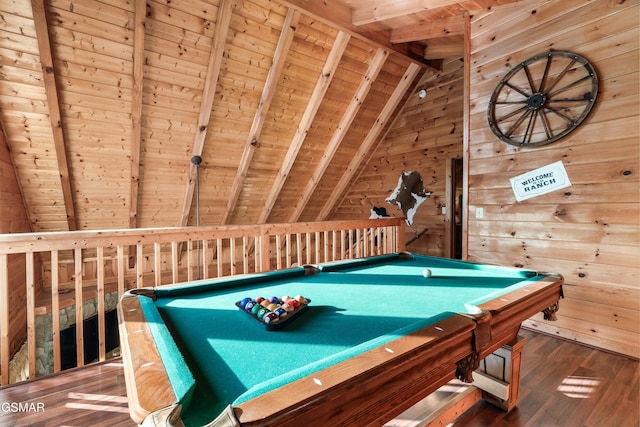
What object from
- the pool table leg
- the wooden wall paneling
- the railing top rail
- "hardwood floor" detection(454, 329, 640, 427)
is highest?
the wooden wall paneling

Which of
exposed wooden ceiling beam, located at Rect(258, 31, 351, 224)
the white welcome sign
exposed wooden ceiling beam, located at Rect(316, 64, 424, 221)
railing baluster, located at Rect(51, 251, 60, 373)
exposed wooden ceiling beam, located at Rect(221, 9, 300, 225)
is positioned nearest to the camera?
railing baluster, located at Rect(51, 251, 60, 373)

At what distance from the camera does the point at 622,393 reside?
1870 mm

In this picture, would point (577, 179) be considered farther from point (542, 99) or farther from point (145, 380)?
point (145, 380)

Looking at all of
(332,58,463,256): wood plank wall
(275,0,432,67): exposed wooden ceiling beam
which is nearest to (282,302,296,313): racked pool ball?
(275,0,432,67): exposed wooden ceiling beam

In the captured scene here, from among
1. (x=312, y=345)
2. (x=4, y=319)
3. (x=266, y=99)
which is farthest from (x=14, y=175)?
(x=312, y=345)

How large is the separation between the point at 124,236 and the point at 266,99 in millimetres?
2222

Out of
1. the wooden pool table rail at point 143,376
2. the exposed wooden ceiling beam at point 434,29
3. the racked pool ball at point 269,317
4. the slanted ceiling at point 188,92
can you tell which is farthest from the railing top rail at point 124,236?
the exposed wooden ceiling beam at point 434,29

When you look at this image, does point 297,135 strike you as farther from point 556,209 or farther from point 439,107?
point 556,209

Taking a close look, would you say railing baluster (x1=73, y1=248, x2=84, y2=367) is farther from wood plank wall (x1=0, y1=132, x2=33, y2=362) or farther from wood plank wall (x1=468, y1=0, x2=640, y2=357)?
wood plank wall (x1=468, y1=0, x2=640, y2=357)

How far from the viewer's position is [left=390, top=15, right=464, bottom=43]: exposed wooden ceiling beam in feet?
11.0

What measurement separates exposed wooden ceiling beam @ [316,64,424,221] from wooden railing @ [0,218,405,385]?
1.78 m

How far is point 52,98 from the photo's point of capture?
2.85 meters

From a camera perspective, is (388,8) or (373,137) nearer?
(388,8)

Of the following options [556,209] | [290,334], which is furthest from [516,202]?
[290,334]
